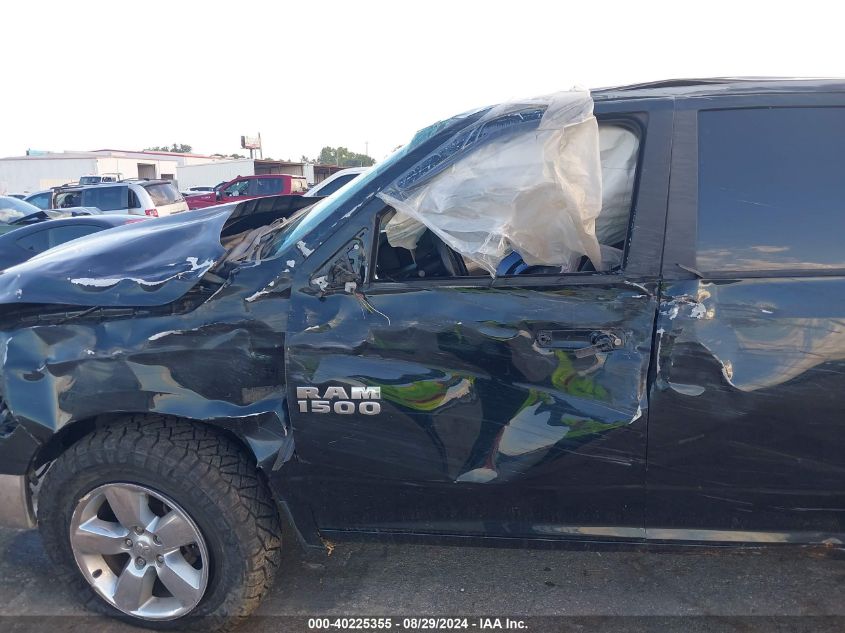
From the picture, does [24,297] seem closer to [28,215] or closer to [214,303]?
[214,303]

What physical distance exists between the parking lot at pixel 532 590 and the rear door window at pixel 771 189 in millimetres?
1160

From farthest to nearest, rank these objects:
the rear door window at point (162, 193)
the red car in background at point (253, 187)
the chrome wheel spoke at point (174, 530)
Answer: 1. the red car in background at point (253, 187)
2. the rear door window at point (162, 193)
3. the chrome wheel spoke at point (174, 530)

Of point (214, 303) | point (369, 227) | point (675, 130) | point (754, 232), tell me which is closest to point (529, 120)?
point (675, 130)

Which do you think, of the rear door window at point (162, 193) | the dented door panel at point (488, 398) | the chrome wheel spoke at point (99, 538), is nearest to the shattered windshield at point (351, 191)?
the dented door panel at point (488, 398)

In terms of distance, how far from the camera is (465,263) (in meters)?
2.67

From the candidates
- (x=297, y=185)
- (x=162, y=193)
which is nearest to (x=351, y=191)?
(x=162, y=193)

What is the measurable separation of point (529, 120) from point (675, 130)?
49 cm

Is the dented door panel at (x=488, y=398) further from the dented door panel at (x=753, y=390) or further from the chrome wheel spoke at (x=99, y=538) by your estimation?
the chrome wheel spoke at (x=99, y=538)

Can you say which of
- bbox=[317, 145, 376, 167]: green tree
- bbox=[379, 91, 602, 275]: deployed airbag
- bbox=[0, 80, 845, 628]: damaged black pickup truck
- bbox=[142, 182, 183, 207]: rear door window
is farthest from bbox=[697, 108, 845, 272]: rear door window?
bbox=[317, 145, 376, 167]: green tree

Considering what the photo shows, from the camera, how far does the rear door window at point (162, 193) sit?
15.0 m

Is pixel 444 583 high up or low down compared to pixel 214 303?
down

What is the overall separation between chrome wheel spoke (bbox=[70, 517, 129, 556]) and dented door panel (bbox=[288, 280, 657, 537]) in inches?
31.1

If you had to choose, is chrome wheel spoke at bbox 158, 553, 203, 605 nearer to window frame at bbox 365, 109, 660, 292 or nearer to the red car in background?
window frame at bbox 365, 109, 660, 292

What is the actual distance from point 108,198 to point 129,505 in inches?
Answer: 562
